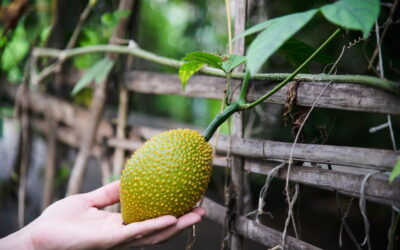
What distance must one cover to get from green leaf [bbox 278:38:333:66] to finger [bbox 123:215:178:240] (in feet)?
1.82

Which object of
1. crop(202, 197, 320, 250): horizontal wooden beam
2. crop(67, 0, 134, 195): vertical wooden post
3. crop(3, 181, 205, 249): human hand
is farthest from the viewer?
crop(67, 0, 134, 195): vertical wooden post

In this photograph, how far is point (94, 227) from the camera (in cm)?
108

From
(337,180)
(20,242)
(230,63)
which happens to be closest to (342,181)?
(337,180)

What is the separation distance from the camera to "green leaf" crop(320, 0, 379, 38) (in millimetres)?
618

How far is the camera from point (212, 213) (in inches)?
58.3

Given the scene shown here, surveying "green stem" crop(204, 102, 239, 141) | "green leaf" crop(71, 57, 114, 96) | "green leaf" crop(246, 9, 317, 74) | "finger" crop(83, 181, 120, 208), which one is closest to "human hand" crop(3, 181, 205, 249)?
"finger" crop(83, 181, 120, 208)

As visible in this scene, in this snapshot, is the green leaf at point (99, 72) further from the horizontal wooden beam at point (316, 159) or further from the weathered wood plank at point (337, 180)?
the weathered wood plank at point (337, 180)

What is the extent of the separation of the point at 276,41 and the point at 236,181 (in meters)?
0.76

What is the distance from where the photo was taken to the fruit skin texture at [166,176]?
932mm

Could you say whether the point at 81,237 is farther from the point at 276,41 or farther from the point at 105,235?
the point at 276,41

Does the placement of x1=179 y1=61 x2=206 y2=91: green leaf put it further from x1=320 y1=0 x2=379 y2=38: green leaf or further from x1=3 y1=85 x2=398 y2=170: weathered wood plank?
x1=320 y1=0 x2=379 y2=38: green leaf

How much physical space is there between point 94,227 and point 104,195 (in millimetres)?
138

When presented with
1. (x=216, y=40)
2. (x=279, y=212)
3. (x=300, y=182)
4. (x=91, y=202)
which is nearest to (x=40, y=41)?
(x=91, y=202)

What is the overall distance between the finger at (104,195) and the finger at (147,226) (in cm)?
23
